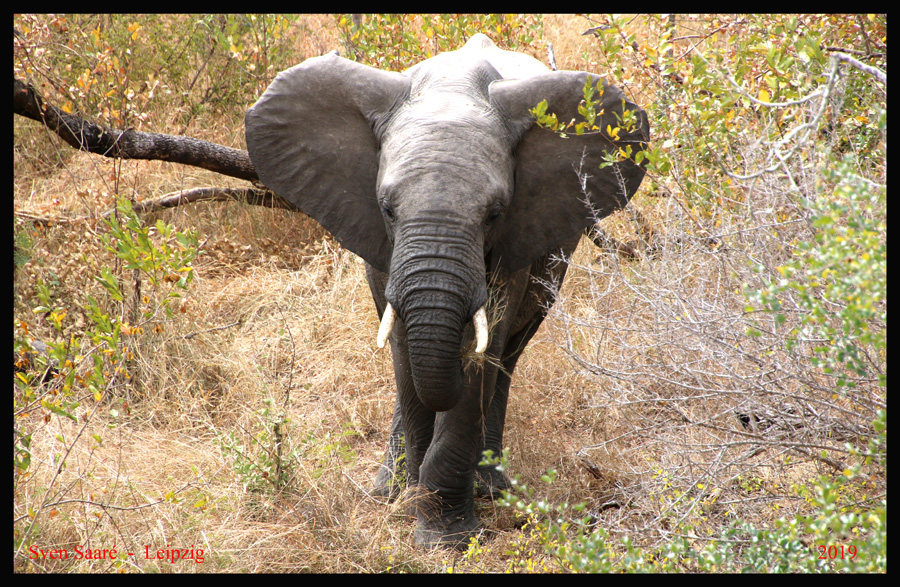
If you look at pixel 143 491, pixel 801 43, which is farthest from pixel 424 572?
pixel 801 43

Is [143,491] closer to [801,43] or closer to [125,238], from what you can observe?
[125,238]

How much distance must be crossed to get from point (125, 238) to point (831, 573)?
3.04 metres

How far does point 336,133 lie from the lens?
13.1 ft

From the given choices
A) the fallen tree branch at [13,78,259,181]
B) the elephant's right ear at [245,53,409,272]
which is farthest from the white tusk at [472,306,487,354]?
the fallen tree branch at [13,78,259,181]

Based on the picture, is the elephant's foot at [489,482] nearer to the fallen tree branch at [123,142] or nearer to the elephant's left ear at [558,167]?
the elephant's left ear at [558,167]

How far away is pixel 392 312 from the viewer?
11.6ft

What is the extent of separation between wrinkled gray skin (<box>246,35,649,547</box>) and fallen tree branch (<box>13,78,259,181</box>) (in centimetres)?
217

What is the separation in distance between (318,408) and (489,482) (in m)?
1.27

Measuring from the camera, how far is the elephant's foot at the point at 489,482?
478 cm

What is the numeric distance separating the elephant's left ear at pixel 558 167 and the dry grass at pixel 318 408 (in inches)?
15.1

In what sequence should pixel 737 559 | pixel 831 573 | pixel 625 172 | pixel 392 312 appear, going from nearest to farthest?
pixel 831 573 < pixel 737 559 < pixel 392 312 < pixel 625 172

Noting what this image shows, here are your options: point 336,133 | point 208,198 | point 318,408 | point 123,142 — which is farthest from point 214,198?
point 336,133

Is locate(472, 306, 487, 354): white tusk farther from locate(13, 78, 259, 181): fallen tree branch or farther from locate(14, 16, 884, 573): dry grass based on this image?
locate(13, 78, 259, 181): fallen tree branch

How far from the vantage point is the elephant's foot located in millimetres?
4782
